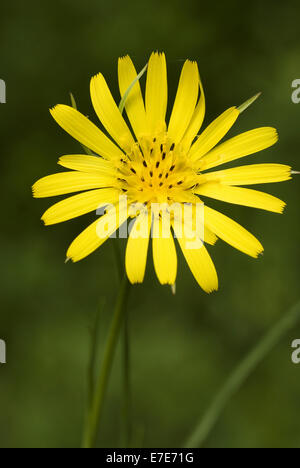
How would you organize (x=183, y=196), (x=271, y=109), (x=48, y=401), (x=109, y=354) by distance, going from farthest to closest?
(x=271, y=109) → (x=48, y=401) → (x=183, y=196) → (x=109, y=354)

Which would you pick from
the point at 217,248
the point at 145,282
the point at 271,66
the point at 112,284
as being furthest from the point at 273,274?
the point at 271,66

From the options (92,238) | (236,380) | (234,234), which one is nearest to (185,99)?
(234,234)

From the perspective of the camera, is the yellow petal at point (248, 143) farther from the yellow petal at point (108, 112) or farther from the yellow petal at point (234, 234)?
the yellow petal at point (108, 112)

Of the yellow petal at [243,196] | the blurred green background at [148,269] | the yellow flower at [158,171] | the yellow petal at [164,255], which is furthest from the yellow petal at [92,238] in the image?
the blurred green background at [148,269]

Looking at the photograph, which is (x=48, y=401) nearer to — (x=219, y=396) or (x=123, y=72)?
(x=219, y=396)

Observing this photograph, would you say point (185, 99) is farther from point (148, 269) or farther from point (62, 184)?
point (148, 269)
